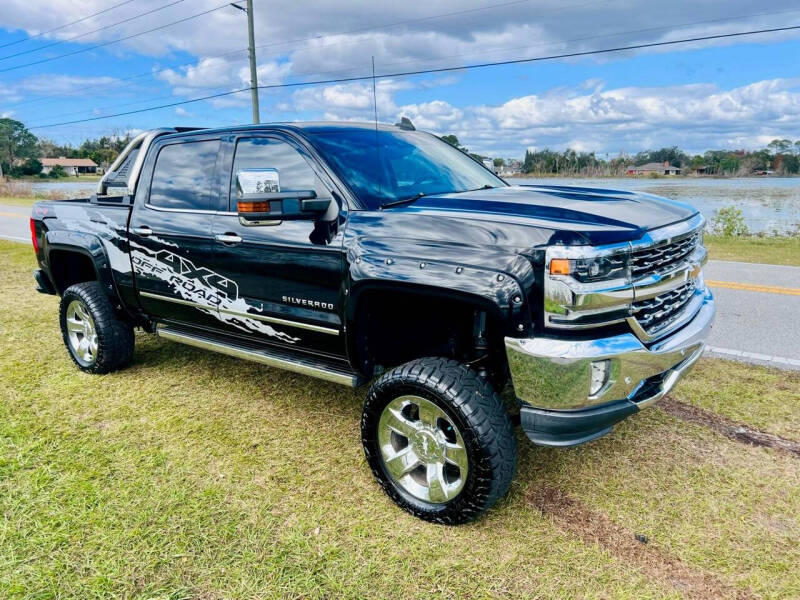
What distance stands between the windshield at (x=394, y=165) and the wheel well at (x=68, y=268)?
109 inches

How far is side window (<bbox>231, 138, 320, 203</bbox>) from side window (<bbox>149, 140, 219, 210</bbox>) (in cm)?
25

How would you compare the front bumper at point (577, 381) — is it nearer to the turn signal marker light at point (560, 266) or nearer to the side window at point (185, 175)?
the turn signal marker light at point (560, 266)

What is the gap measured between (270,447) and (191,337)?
1.08 m

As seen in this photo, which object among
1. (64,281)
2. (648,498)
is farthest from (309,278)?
(64,281)

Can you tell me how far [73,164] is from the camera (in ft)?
308

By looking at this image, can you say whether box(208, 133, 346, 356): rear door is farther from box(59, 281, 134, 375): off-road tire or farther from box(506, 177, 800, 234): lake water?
box(506, 177, 800, 234): lake water

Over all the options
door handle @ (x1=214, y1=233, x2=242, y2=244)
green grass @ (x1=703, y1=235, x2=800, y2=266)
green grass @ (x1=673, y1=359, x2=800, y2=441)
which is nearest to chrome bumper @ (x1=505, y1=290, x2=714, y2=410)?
green grass @ (x1=673, y1=359, x2=800, y2=441)

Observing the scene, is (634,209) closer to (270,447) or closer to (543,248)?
(543,248)

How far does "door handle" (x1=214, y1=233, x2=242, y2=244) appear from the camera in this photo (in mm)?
3584

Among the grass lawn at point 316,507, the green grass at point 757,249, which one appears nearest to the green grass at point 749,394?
the grass lawn at point 316,507

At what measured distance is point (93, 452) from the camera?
3.52 metres

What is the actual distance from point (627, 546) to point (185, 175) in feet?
11.4

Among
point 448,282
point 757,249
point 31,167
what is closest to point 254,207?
point 448,282

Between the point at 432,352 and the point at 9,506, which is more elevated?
the point at 432,352
